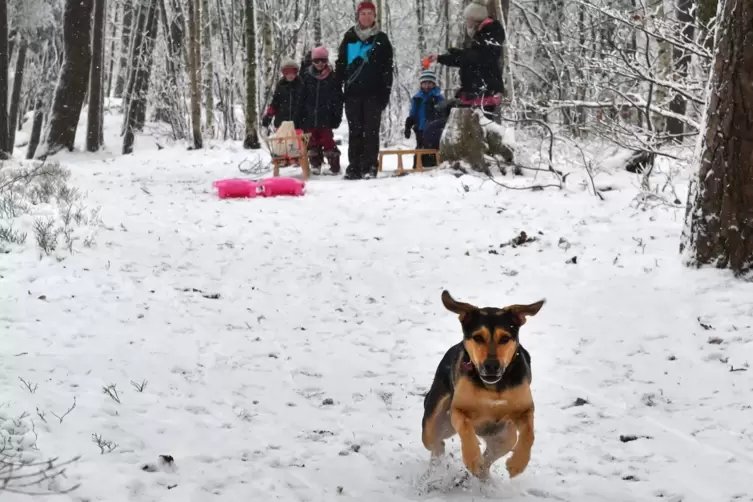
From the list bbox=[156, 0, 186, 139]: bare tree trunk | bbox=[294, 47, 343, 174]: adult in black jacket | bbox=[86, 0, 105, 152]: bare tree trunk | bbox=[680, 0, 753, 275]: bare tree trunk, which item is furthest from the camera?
bbox=[156, 0, 186, 139]: bare tree trunk

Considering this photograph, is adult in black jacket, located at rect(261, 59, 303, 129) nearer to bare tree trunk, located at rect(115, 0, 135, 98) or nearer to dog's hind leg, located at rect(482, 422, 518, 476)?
dog's hind leg, located at rect(482, 422, 518, 476)

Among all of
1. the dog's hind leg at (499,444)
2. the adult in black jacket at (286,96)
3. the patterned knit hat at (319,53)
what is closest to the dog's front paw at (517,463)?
the dog's hind leg at (499,444)

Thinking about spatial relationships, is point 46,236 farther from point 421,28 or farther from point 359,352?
point 421,28

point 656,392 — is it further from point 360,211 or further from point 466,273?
point 360,211

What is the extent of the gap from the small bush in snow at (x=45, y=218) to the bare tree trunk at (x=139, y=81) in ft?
41.0

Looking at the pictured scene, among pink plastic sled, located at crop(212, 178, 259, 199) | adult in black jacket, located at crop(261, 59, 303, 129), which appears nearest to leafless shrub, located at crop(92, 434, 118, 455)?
pink plastic sled, located at crop(212, 178, 259, 199)

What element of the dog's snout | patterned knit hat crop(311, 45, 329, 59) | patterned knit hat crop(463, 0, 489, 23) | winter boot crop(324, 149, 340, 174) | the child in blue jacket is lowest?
the dog's snout

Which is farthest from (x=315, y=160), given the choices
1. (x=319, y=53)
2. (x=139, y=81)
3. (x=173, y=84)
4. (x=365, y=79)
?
(x=139, y=81)

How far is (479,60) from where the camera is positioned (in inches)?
429

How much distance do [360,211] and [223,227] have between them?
184 cm

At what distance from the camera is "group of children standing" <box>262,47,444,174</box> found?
12.3m

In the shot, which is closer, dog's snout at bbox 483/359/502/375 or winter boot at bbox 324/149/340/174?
dog's snout at bbox 483/359/502/375

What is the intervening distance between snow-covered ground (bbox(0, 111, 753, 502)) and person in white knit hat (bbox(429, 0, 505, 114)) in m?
3.24

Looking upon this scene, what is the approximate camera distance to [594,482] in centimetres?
318
